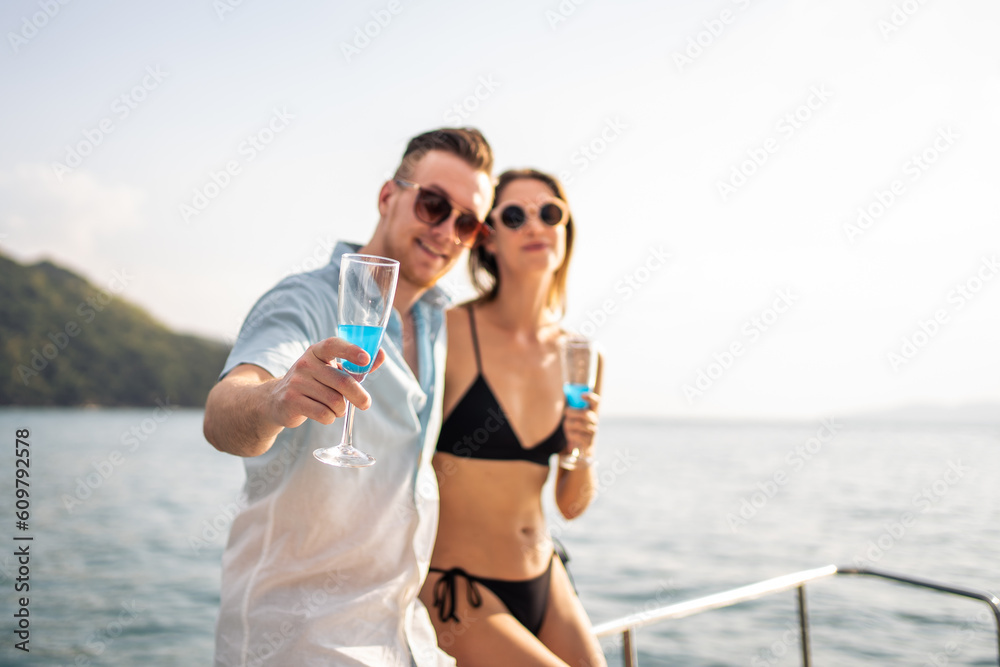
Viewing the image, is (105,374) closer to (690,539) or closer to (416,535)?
(690,539)

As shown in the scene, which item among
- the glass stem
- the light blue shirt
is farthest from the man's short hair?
the glass stem

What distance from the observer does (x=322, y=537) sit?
1973 mm

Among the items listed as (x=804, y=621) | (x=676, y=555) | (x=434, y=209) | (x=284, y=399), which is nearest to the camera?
(x=284, y=399)

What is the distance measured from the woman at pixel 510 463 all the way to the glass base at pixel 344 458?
1.51 meters

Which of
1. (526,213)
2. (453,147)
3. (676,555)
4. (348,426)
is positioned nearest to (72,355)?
(676,555)

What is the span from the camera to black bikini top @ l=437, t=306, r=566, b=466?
2.88 meters

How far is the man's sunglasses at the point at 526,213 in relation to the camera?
3.29 metres

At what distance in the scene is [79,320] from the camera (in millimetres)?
79000

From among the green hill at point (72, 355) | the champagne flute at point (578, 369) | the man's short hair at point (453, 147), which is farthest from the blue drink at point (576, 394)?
the green hill at point (72, 355)

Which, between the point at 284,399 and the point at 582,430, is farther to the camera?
the point at 582,430

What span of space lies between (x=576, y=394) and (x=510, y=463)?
1.47ft

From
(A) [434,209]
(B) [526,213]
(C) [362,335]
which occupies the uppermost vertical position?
(B) [526,213]

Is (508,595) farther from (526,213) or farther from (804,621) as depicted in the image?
(526,213)

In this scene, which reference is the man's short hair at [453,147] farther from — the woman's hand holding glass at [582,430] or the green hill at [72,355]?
the green hill at [72,355]
